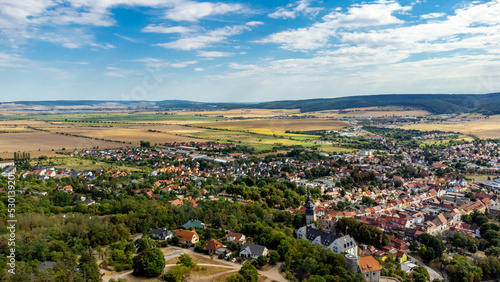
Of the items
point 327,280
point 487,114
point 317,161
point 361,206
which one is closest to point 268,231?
point 327,280

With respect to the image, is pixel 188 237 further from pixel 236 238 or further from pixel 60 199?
pixel 60 199

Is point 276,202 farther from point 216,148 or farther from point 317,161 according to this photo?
point 216,148

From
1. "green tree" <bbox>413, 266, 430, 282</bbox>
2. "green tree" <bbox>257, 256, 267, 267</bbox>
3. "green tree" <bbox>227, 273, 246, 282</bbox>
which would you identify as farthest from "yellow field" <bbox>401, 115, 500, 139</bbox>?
"green tree" <bbox>227, 273, 246, 282</bbox>

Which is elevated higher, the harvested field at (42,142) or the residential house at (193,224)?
A: the harvested field at (42,142)

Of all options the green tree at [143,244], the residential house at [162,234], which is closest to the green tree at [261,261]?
the green tree at [143,244]

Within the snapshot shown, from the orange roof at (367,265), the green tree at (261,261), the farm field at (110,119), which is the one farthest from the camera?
the farm field at (110,119)

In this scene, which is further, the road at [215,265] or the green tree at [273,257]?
the green tree at [273,257]

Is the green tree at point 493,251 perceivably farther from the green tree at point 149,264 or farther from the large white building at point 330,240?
the green tree at point 149,264
